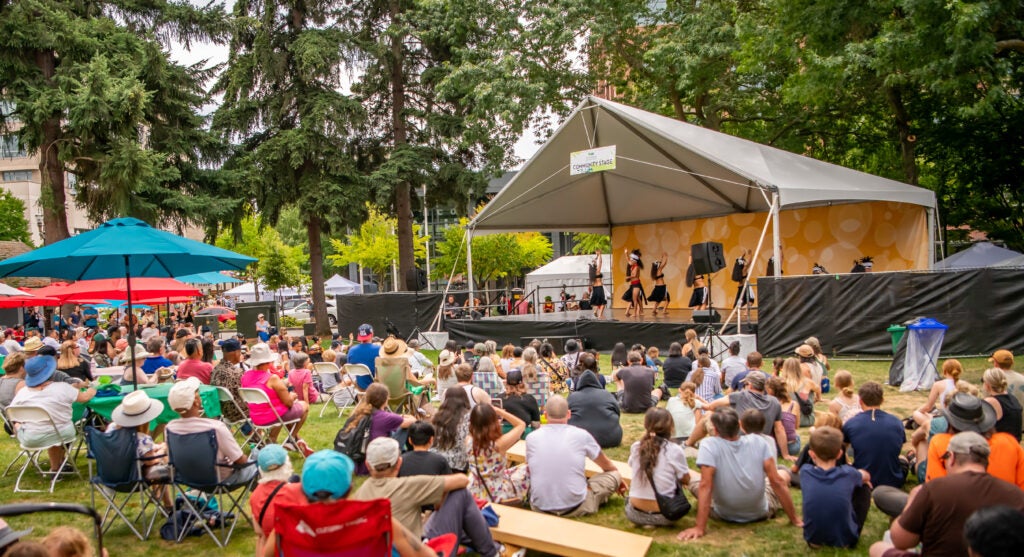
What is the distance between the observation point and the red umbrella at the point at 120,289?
13.3 m

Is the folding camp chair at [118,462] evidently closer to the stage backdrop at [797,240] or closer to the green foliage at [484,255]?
the stage backdrop at [797,240]

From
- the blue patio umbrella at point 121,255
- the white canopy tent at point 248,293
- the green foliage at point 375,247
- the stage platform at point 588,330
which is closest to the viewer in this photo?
the blue patio umbrella at point 121,255

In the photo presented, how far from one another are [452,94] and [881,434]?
20.4 m

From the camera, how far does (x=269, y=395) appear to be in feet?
22.9

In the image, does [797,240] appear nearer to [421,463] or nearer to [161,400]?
[161,400]

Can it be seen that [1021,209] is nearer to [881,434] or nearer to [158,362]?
[881,434]

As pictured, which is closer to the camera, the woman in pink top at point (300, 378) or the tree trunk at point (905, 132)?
the woman in pink top at point (300, 378)

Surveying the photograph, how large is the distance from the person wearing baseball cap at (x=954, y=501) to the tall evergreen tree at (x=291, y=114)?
21.0 m

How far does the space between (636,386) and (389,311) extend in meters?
11.9

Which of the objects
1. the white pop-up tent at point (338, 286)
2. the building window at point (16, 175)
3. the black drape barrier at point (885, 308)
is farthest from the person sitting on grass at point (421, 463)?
the building window at point (16, 175)

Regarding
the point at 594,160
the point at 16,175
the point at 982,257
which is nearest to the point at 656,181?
the point at 594,160

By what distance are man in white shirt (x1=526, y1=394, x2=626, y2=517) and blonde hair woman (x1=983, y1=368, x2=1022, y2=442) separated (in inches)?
110

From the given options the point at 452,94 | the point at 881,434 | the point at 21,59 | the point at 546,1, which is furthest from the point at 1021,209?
the point at 21,59

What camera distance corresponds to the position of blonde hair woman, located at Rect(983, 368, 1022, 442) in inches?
201
